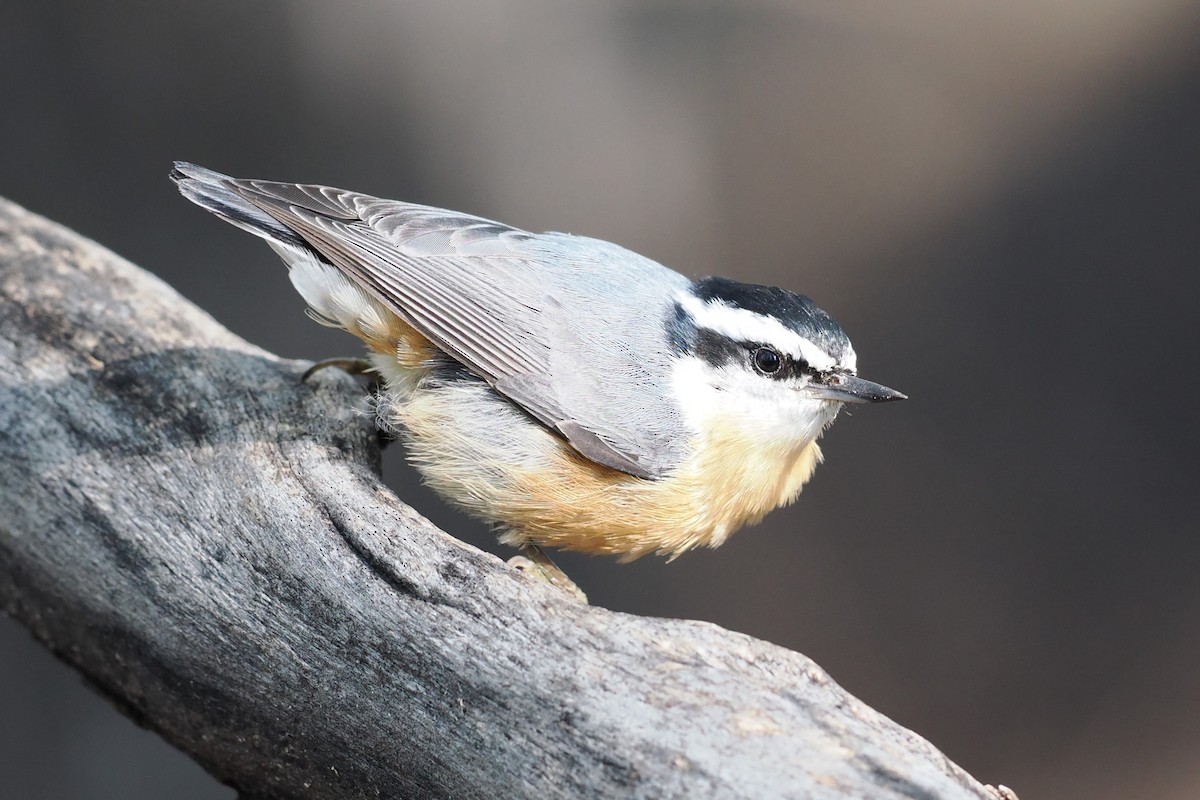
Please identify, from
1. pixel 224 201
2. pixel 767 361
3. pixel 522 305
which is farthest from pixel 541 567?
pixel 224 201

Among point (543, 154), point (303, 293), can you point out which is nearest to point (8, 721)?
point (303, 293)

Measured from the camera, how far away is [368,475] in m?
2.20

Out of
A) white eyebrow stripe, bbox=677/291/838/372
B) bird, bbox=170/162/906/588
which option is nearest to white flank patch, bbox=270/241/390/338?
bird, bbox=170/162/906/588

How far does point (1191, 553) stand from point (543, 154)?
9.16 feet

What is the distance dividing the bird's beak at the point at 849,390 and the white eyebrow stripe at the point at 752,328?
0.04 meters

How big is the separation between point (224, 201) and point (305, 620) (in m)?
0.99

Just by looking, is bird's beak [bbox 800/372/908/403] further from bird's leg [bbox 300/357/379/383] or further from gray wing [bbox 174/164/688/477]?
bird's leg [bbox 300/357/379/383]

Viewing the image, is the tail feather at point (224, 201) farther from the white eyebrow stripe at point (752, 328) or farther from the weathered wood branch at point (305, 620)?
the white eyebrow stripe at point (752, 328)

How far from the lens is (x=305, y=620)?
75.5 inches

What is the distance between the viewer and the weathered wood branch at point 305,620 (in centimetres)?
163

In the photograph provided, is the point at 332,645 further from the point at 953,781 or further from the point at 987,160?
the point at 987,160

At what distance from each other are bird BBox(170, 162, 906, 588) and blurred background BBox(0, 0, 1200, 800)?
1.48m

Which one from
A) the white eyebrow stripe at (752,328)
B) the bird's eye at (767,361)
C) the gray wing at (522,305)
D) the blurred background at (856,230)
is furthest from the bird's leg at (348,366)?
the blurred background at (856,230)

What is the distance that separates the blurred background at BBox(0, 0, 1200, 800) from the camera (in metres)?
3.47
